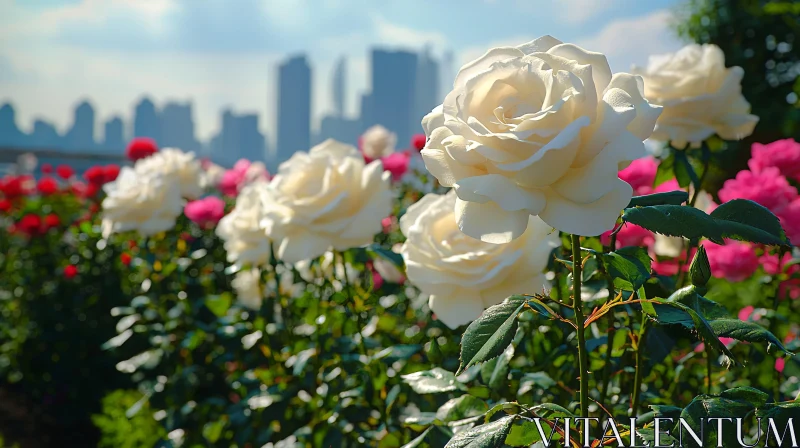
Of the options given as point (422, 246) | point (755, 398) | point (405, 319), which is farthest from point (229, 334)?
point (755, 398)

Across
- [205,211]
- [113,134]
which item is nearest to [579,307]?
[205,211]

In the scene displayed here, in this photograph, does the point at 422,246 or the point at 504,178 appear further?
the point at 422,246

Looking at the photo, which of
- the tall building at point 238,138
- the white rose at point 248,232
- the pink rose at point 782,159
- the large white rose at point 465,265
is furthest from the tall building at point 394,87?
the large white rose at point 465,265

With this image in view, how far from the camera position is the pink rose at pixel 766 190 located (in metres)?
1.30

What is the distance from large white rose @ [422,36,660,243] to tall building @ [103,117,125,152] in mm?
89454

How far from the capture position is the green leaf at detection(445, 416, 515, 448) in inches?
23.9

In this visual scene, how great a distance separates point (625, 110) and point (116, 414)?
8.02 ft

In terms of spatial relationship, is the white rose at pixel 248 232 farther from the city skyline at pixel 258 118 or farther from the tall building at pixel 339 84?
the tall building at pixel 339 84

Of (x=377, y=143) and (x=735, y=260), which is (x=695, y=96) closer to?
(x=735, y=260)

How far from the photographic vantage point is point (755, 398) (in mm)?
605

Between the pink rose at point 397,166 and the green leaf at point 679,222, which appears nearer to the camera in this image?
the green leaf at point 679,222

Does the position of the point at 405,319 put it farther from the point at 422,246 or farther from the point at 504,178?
the point at 504,178

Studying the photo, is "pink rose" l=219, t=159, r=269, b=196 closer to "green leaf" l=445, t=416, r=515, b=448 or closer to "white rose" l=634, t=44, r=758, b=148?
"white rose" l=634, t=44, r=758, b=148

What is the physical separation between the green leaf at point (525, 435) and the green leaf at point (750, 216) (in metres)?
0.26
